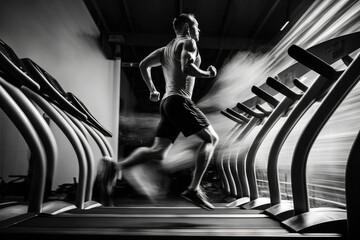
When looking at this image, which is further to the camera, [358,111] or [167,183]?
[167,183]

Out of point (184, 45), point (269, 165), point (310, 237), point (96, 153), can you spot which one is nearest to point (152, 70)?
point (184, 45)

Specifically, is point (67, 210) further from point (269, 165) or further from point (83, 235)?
point (269, 165)

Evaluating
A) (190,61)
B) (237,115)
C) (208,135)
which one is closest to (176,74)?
(190,61)

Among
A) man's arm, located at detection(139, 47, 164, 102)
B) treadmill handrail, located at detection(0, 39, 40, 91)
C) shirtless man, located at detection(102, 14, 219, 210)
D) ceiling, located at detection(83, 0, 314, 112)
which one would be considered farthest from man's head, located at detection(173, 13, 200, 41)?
treadmill handrail, located at detection(0, 39, 40, 91)

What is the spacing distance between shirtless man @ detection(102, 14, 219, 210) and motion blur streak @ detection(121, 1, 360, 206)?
2.84 feet

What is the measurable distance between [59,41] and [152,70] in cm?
105

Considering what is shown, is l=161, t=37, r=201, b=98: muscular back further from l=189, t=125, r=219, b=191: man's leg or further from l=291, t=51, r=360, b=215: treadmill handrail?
l=291, t=51, r=360, b=215: treadmill handrail

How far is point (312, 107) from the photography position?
349 centimetres

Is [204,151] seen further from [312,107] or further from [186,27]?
[312,107]

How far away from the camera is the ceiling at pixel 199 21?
3389mm

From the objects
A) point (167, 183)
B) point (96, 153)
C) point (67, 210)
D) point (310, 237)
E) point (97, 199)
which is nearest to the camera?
point (310, 237)

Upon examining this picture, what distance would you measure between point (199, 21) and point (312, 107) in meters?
1.57

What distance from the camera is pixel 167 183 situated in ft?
13.1

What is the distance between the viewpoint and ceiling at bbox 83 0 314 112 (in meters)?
3.39
